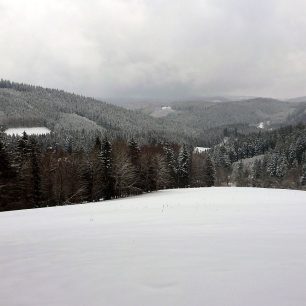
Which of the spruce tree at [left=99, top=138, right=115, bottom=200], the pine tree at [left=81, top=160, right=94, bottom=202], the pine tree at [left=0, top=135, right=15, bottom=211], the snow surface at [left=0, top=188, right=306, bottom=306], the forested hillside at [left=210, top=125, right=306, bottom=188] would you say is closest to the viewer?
the snow surface at [left=0, top=188, right=306, bottom=306]

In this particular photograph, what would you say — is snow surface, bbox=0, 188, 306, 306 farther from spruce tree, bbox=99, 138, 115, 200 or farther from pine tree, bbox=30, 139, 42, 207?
spruce tree, bbox=99, 138, 115, 200

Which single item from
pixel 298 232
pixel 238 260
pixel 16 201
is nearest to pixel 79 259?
pixel 238 260

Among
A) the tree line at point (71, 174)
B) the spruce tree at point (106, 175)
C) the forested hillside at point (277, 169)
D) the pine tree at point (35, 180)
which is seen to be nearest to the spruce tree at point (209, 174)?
the tree line at point (71, 174)

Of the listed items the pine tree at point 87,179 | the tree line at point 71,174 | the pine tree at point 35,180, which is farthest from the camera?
the pine tree at point 87,179

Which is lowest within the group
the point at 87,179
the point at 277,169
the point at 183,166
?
the point at 277,169

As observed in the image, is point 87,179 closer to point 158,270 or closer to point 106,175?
point 106,175

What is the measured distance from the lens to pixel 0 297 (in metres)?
6.55

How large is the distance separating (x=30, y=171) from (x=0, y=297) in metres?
42.9

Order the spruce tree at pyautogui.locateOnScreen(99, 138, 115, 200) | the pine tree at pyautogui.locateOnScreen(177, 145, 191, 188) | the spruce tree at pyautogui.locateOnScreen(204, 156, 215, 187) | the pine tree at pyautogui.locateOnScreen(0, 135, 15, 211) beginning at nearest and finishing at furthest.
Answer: the pine tree at pyautogui.locateOnScreen(0, 135, 15, 211)
the spruce tree at pyautogui.locateOnScreen(99, 138, 115, 200)
the pine tree at pyautogui.locateOnScreen(177, 145, 191, 188)
the spruce tree at pyautogui.locateOnScreen(204, 156, 215, 187)

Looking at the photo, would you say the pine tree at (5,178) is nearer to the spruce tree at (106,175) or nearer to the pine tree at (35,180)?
the pine tree at (35,180)

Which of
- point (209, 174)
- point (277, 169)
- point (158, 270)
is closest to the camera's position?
point (158, 270)

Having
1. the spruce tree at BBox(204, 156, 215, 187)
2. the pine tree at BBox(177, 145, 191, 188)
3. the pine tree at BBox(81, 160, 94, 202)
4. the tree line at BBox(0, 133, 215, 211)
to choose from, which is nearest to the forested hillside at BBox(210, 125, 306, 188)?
the spruce tree at BBox(204, 156, 215, 187)

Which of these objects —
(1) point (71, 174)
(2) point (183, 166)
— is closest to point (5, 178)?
(1) point (71, 174)

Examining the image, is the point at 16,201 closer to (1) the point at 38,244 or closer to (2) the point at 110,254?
(1) the point at 38,244
